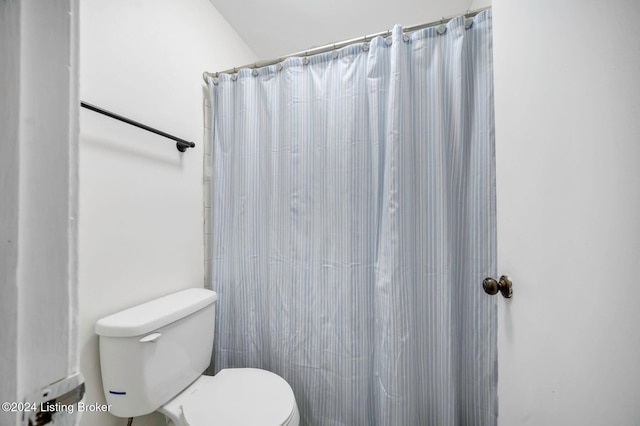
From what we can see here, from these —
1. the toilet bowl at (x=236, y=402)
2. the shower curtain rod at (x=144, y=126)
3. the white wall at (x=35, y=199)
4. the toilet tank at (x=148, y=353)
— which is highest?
the shower curtain rod at (x=144, y=126)

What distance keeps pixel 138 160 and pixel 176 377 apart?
839 mm

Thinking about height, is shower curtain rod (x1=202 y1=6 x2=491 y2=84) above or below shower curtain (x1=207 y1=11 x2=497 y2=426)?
above

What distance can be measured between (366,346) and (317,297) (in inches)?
11.6

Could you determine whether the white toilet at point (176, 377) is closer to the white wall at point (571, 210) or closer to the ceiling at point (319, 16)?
the white wall at point (571, 210)

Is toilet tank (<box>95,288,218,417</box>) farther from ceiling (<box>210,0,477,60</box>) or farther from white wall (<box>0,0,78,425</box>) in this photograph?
ceiling (<box>210,0,477,60</box>)

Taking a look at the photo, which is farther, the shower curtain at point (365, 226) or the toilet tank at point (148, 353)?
the shower curtain at point (365, 226)

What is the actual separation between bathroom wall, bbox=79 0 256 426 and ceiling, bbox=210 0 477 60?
0.22 meters

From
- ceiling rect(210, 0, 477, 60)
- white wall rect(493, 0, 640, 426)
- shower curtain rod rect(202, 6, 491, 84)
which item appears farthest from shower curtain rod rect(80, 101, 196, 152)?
white wall rect(493, 0, 640, 426)

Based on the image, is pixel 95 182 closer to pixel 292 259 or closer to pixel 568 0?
pixel 292 259

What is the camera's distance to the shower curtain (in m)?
0.94

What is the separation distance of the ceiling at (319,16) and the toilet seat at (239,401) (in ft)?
5.78

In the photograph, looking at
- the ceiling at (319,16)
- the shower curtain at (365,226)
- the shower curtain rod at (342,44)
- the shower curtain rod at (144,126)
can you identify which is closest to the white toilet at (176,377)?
the shower curtain at (365,226)

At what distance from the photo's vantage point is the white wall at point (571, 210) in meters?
0.37

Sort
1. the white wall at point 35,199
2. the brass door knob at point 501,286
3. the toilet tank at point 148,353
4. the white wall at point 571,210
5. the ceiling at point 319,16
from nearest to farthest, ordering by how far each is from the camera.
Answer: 1. the white wall at point 35,199
2. the white wall at point 571,210
3. the brass door knob at point 501,286
4. the toilet tank at point 148,353
5. the ceiling at point 319,16
